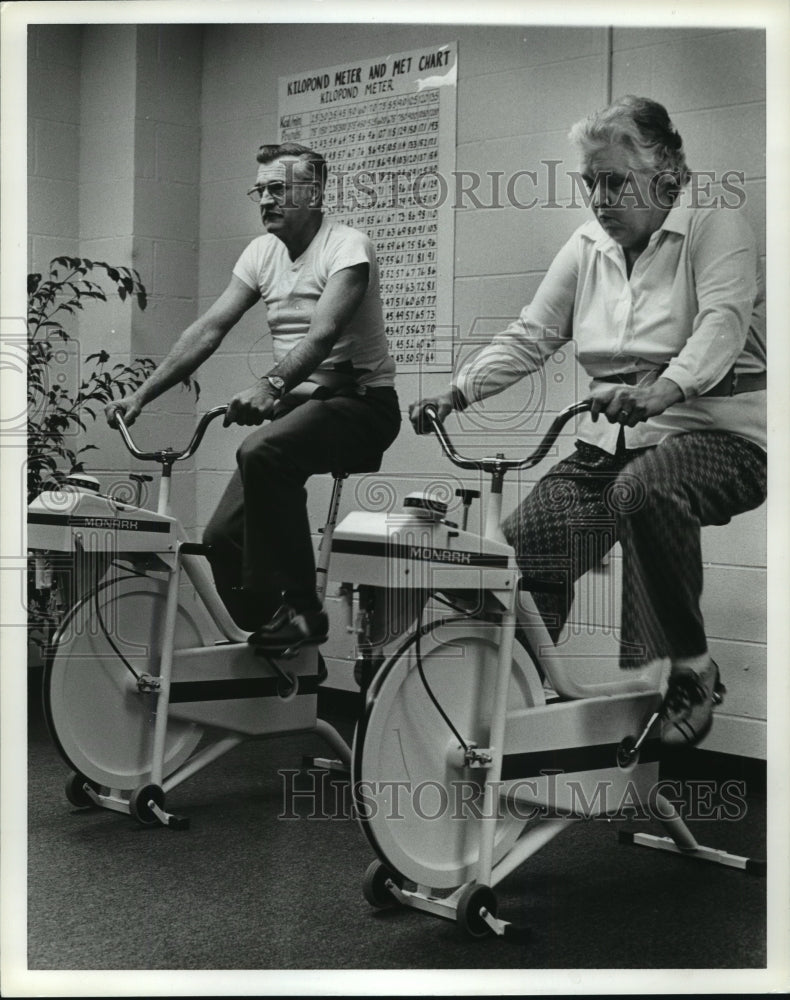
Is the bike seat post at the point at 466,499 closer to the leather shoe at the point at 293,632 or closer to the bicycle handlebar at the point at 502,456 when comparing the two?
the bicycle handlebar at the point at 502,456

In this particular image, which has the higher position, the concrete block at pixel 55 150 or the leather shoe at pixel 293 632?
the concrete block at pixel 55 150

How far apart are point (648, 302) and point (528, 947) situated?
1310 millimetres

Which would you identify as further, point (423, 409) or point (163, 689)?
point (163, 689)

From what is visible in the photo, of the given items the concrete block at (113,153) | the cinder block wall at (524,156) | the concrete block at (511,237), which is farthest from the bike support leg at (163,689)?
the concrete block at (511,237)

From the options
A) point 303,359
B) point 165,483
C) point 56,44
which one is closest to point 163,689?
point 165,483

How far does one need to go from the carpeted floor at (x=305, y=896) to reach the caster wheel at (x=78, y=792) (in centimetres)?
6

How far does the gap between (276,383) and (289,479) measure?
0.68ft

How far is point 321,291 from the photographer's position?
2.60 meters

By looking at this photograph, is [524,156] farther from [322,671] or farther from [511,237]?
[322,671]

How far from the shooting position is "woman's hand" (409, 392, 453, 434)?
2.54m

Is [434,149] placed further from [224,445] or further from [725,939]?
[725,939]

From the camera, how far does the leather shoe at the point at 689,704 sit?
2.59 meters

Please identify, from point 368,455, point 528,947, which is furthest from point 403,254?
point 528,947

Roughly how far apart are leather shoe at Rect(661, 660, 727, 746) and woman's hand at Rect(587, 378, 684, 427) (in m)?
0.54
